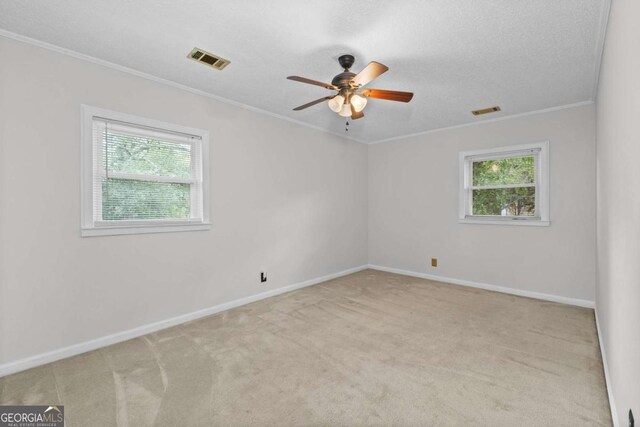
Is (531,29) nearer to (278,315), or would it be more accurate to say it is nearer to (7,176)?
(278,315)

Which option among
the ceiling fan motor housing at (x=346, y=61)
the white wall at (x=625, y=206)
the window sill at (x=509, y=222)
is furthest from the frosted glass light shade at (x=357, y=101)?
the window sill at (x=509, y=222)

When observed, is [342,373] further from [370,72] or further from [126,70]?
[126,70]

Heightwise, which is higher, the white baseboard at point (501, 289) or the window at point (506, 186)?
the window at point (506, 186)

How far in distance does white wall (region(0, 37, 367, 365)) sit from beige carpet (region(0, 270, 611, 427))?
35 centimetres

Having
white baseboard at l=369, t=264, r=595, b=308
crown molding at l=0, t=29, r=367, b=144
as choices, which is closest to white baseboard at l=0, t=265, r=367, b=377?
white baseboard at l=369, t=264, r=595, b=308

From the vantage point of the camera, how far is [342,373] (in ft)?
7.25

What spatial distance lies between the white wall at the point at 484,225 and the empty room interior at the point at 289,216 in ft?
0.09

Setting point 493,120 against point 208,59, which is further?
point 493,120

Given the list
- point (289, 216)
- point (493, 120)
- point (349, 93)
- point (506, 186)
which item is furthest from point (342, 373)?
point (493, 120)

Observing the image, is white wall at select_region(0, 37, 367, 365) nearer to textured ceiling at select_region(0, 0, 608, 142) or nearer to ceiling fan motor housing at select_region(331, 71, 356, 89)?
textured ceiling at select_region(0, 0, 608, 142)

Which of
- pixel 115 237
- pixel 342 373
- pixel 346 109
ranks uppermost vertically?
pixel 346 109

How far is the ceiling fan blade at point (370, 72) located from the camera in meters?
2.12

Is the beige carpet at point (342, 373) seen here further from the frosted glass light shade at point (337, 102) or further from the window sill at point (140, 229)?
the frosted glass light shade at point (337, 102)

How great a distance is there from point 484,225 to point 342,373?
10.7 ft
